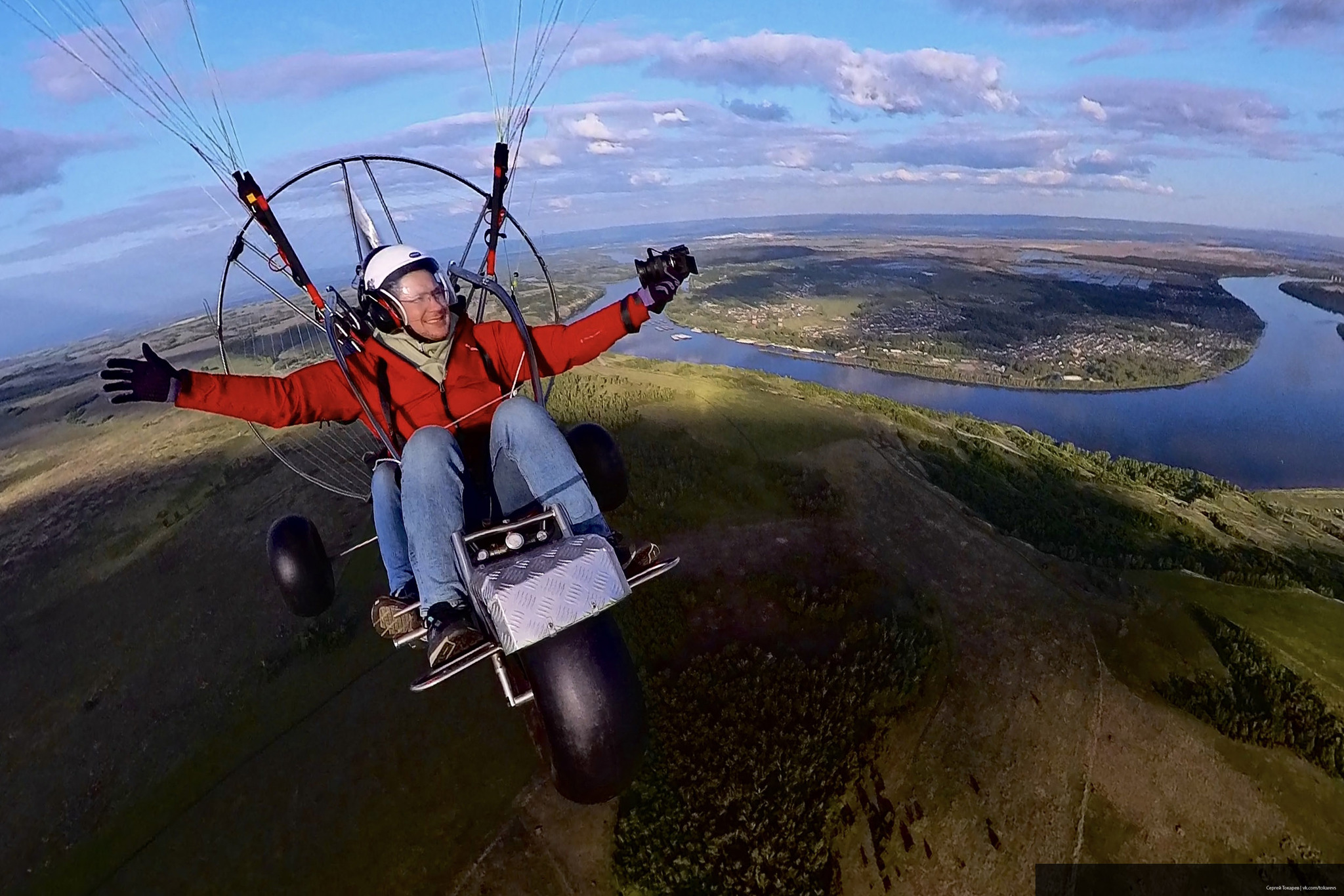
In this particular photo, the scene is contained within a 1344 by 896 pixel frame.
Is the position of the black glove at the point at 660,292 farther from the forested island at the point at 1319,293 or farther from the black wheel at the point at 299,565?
the forested island at the point at 1319,293

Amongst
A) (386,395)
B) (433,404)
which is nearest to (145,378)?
(386,395)

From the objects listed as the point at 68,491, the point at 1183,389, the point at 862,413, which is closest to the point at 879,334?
the point at 1183,389

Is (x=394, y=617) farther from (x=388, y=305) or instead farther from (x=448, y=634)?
(x=388, y=305)

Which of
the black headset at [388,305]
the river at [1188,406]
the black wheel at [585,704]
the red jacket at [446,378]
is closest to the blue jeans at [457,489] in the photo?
the red jacket at [446,378]

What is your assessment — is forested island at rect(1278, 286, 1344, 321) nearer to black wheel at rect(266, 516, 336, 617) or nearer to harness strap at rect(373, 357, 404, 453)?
harness strap at rect(373, 357, 404, 453)

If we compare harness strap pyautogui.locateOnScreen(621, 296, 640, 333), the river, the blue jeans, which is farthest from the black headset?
the river

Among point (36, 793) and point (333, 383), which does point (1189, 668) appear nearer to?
point (333, 383)
